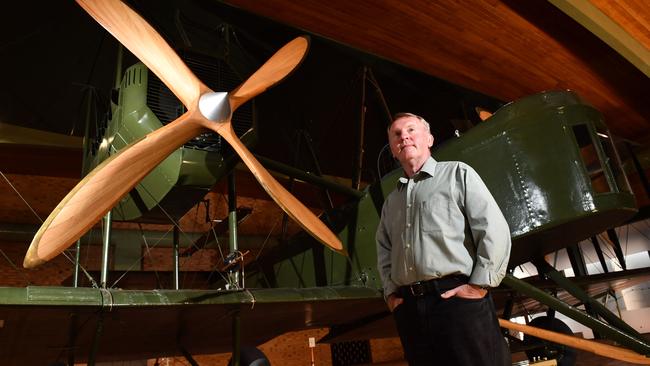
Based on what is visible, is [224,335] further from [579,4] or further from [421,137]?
[579,4]

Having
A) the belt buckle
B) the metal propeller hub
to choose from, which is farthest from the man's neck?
the metal propeller hub

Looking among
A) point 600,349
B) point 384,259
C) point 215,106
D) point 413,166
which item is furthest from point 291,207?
point 600,349

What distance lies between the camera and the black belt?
5.12 ft

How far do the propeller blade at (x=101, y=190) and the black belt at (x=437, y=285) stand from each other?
66.9 inches

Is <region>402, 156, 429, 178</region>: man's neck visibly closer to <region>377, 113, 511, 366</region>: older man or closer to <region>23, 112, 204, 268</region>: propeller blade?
<region>377, 113, 511, 366</region>: older man

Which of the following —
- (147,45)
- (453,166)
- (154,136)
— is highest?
(147,45)

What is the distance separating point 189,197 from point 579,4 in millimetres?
4428

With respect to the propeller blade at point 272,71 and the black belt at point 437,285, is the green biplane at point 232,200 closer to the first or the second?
the propeller blade at point 272,71

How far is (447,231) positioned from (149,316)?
8.32 ft

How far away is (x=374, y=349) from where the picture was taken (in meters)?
10.8

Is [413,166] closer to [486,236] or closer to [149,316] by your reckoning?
[486,236]

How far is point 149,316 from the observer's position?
3.30 metres

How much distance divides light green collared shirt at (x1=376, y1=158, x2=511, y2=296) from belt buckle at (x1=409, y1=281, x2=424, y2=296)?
2cm

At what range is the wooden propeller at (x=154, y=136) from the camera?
7.99 ft
